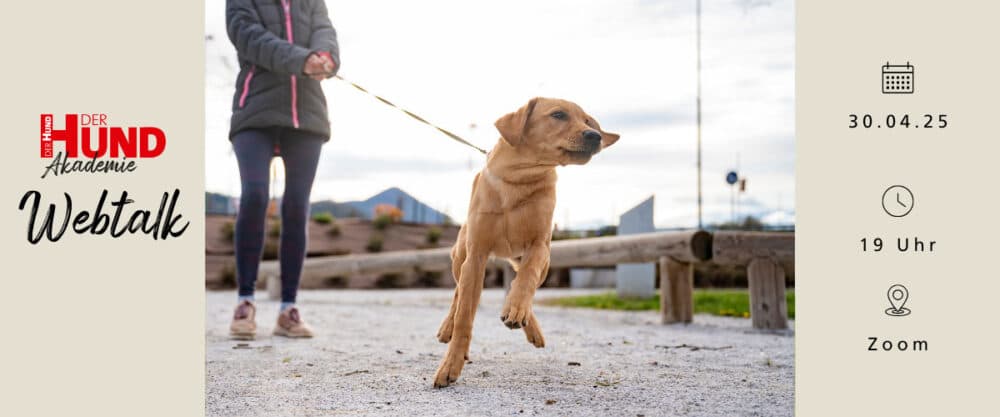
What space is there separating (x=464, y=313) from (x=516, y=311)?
33 cm

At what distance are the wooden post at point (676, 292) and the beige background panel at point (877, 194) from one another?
10.0ft

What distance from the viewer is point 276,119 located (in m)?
3.64

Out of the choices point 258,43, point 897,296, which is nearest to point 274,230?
point 258,43

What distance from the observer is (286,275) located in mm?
4102

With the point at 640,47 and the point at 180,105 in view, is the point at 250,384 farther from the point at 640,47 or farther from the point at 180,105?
the point at 640,47

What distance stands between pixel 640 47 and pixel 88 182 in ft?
6.09

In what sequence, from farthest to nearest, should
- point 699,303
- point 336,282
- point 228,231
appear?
point 336,282 → point 228,231 → point 699,303

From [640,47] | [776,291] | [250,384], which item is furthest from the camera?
[776,291]

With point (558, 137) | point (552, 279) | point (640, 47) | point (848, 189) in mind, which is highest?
point (640, 47)

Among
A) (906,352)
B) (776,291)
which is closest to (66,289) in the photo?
(906,352)

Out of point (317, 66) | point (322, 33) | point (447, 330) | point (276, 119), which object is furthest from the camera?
point (322, 33)

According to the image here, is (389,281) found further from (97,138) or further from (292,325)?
(97,138)

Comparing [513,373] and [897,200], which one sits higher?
[897,200]

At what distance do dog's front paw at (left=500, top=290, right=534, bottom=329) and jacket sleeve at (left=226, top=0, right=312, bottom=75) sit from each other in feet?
5.04
